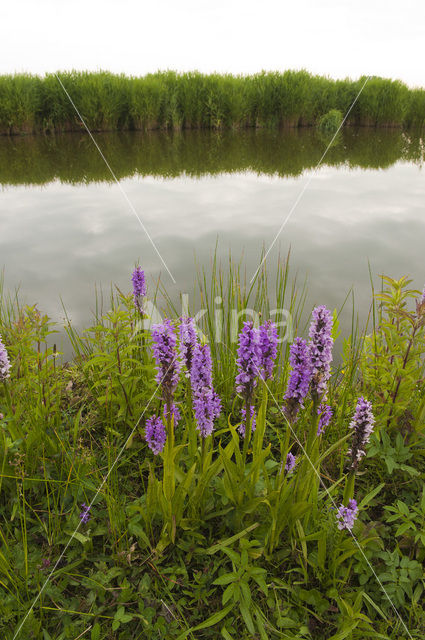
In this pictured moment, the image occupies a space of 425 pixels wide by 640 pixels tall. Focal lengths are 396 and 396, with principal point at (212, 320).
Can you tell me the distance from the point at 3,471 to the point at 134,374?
117 centimetres

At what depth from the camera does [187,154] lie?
13.4 metres

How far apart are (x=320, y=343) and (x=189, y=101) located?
1755cm

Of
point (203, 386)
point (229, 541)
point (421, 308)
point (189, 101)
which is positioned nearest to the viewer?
point (203, 386)

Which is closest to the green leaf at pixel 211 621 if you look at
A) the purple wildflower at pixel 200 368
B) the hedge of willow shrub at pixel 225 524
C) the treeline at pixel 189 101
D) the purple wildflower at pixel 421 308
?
the hedge of willow shrub at pixel 225 524

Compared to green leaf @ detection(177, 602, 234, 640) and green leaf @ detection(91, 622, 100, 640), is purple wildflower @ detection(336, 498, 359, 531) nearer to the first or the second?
green leaf @ detection(177, 602, 234, 640)

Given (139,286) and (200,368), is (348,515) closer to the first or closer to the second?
(200,368)

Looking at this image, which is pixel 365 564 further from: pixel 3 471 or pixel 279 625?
pixel 3 471

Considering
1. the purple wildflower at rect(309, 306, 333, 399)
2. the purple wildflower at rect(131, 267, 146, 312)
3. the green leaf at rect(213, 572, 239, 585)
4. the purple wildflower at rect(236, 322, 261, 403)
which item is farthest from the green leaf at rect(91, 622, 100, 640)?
the purple wildflower at rect(131, 267, 146, 312)

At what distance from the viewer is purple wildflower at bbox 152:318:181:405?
1891 mm

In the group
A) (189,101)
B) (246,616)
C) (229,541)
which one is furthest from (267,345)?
(189,101)

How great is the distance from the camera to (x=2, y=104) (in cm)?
1455

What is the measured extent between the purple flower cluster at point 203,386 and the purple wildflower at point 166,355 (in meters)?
0.10

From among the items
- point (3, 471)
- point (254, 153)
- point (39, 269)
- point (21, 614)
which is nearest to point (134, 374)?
point (3, 471)

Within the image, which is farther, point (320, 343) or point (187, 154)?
point (187, 154)
